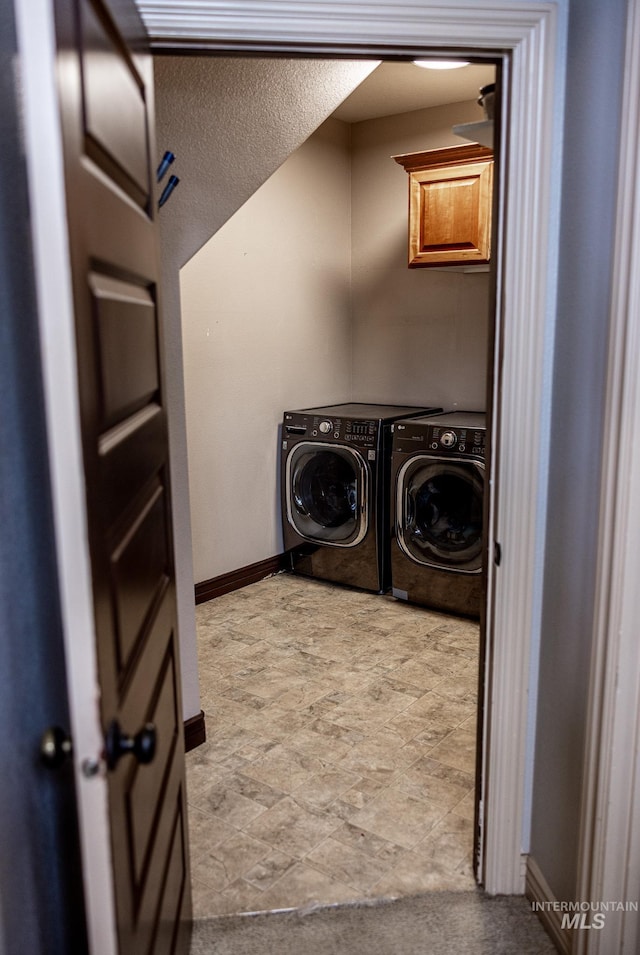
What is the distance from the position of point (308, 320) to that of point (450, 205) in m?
1.09

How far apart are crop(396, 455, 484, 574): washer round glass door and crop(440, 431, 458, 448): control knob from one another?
0.24 ft

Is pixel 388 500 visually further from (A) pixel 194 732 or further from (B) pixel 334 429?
(A) pixel 194 732

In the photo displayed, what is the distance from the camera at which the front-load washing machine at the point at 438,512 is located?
3.59 m

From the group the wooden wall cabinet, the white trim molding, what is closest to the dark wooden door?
the white trim molding

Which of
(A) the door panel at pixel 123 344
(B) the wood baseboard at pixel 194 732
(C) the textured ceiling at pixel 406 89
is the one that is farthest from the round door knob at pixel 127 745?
(B) the wood baseboard at pixel 194 732

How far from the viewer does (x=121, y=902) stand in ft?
3.33

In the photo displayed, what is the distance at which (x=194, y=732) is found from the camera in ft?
8.47

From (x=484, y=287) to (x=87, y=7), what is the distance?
11.2ft

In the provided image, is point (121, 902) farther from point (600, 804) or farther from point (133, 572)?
point (600, 804)

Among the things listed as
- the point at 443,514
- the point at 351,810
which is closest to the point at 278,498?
the point at 443,514

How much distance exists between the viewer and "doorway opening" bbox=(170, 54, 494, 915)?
84.6 inches

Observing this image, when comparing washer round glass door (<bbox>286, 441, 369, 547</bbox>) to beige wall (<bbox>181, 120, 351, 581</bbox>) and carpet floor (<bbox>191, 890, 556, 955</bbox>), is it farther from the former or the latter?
carpet floor (<bbox>191, 890, 556, 955</bbox>)

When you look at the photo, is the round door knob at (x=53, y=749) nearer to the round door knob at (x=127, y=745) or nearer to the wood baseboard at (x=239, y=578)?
the round door knob at (x=127, y=745)

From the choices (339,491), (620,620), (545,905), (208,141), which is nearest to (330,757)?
(545,905)
